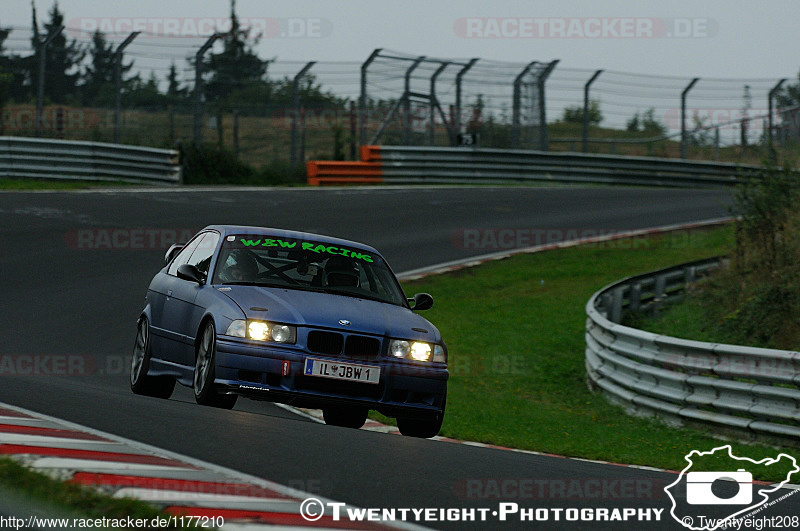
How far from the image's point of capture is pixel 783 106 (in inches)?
1262

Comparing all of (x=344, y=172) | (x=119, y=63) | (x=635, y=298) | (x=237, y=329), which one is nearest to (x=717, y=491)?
(x=237, y=329)

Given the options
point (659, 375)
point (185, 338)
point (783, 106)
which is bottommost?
point (659, 375)

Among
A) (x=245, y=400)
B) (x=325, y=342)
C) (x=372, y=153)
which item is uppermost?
(x=372, y=153)

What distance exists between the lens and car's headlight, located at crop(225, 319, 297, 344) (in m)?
7.58

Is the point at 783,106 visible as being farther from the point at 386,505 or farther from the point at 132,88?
the point at 386,505

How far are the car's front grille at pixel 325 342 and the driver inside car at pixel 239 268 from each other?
1.12 meters

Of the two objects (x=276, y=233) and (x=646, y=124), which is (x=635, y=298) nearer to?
(x=276, y=233)

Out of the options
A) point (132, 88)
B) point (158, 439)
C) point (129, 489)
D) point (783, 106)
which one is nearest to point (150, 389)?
point (158, 439)

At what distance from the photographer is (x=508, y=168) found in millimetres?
31688

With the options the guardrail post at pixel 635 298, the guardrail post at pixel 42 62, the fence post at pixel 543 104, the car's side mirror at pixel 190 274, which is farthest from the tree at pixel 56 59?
the car's side mirror at pixel 190 274

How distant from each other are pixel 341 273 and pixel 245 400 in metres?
1.90

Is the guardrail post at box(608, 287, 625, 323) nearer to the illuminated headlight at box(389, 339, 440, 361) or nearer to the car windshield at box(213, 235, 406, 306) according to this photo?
the car windshield at box(213, 235, 406, 306)

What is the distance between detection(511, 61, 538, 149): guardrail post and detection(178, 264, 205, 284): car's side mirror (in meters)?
Result: 23.3

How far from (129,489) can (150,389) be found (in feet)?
15.0
